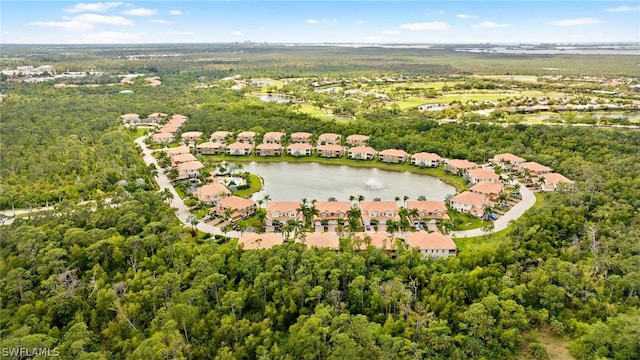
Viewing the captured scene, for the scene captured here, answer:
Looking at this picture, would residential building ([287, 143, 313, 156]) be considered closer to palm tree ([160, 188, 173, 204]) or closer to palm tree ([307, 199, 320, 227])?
palm tree ([160, 188, 173, 204])

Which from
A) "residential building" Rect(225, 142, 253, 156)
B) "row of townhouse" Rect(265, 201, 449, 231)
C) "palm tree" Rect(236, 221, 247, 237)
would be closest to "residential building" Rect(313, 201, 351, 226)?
"row of townhouse" Rect(265, 201, 449, 231)

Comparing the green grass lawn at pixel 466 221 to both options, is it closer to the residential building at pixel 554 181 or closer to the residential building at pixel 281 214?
the residential building at pixel 554 181

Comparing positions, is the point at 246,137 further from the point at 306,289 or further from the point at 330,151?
the point at 306,289

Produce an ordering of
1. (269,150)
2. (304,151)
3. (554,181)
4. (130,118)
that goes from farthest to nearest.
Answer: (130,118)
(304,151)
(269,150)
(554,181)

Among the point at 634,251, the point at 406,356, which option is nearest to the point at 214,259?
the point at 406,356

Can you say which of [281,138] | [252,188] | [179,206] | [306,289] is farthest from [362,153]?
[306,289]
